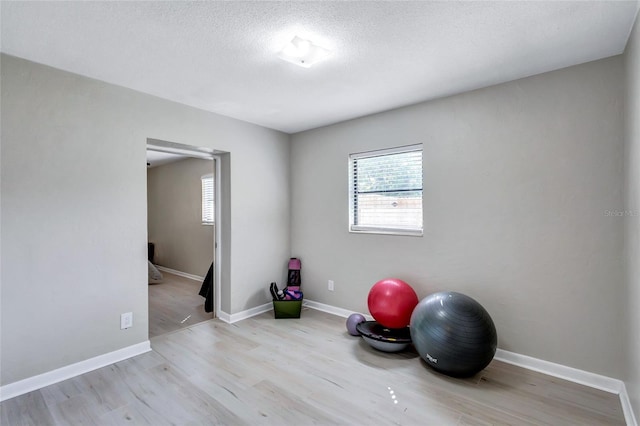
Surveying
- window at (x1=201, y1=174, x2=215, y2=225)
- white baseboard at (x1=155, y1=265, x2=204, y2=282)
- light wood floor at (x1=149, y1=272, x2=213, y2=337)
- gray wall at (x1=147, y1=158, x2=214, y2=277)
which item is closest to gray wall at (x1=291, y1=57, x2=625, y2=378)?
light wood floor at (x1=149, y1=272, x2=213, y2=337)

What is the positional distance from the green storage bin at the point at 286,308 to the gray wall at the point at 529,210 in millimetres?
1006

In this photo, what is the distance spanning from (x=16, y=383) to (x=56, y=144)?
5.82 feet

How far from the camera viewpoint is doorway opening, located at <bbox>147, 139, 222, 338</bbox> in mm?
3770

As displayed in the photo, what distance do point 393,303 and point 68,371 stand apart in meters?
2.77

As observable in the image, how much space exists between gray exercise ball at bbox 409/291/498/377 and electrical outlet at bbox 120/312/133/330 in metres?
2.57

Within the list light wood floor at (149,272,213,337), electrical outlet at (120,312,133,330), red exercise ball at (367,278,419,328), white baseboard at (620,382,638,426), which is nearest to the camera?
white baseboard at (620,382,638,426)

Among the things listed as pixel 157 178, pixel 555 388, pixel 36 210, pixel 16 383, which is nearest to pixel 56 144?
pixel 36 210

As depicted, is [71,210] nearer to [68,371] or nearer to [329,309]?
[68,371]

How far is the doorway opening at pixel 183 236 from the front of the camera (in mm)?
3770

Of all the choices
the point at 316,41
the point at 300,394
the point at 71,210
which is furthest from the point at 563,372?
the point at 71,210

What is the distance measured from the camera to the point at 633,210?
6.10 feet

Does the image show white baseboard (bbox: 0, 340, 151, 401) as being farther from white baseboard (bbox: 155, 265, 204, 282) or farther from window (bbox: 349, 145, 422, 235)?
white baseboard (bbox: 155, 265, 204, 282)

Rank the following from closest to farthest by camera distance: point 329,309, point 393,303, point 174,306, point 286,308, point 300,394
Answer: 1. point 300,394
2. point 393,303
3. point 286,308
4. point 329,309
5. point 174,306

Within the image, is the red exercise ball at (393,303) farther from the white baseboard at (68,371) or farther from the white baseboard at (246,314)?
the white baseboard at (68,371)
